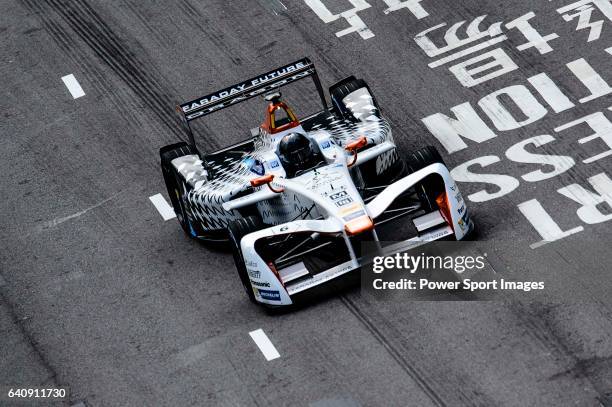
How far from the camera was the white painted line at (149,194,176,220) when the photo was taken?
21.0m

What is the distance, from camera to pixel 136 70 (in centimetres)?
2481

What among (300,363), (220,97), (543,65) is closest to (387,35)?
(543,65)

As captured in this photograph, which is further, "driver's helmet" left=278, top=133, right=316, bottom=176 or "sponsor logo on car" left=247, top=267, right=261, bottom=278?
"driver's helmet" left=278, top=133, right=316, bottom=176

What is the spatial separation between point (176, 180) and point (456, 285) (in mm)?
4549

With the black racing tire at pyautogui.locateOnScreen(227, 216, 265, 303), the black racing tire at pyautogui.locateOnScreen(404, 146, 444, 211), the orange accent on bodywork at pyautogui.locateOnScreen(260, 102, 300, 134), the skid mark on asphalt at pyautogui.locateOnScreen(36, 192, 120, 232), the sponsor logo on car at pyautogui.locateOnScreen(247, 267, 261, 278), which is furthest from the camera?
the skid mark on asphalt at pyautogui.locateOnScreen(36, 192, 120, 232)

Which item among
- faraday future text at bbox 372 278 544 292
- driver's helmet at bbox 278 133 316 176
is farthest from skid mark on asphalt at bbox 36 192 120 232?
faraday future text at bbox 372 278 544 292

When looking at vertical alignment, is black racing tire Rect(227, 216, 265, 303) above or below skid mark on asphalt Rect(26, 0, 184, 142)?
above

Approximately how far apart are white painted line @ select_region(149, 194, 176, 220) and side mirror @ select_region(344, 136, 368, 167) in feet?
11.0

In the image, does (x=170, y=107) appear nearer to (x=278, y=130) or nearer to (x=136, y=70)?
(x=136, y=70)

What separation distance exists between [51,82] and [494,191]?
29.5 ft

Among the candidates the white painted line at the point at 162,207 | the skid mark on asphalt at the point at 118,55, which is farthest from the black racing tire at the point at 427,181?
the skid mark on asphalt at the point at 118,55

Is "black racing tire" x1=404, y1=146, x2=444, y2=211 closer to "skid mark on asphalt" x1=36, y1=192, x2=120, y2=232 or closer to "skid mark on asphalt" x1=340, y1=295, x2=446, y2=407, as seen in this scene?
"skid mark on asphalt" x1=340, y1=295, x2=446, y2=407

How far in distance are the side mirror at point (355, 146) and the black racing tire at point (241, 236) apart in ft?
4.97

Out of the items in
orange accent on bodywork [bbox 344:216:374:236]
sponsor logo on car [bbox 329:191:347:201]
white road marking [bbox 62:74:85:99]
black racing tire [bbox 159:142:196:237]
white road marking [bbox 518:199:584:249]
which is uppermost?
orange accent on bodywork [bbox 344:216:374:236]
